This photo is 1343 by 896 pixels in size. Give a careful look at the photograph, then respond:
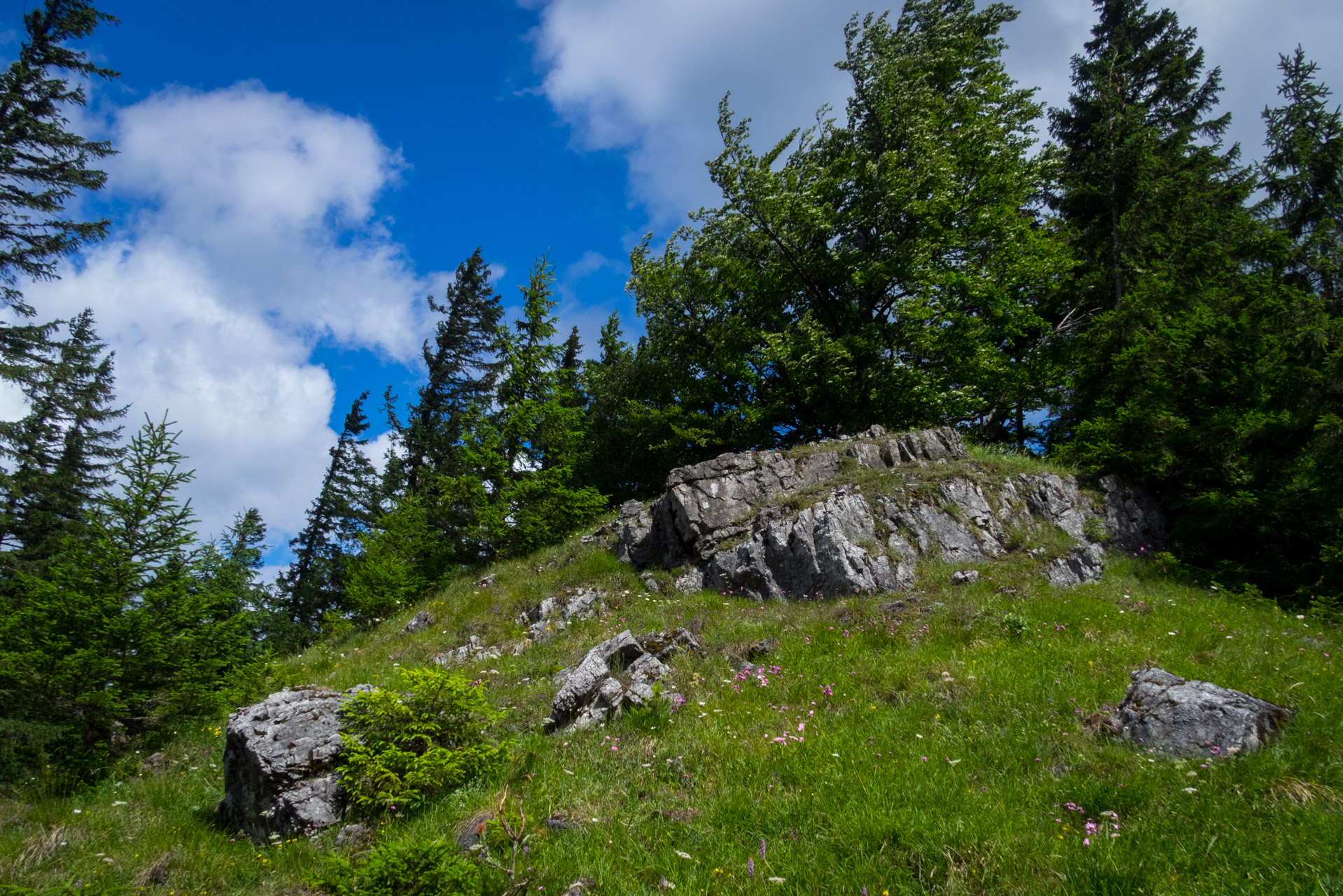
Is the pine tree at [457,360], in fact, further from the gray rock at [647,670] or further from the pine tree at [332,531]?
the gray rock at [647,670]


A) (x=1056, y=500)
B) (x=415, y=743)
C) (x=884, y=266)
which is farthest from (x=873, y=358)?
(x=415, y=743)

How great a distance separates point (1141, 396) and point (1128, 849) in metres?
15.0

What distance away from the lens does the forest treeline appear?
8.64m

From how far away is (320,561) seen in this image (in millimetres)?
30938

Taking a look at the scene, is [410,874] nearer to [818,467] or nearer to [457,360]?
[818,467]

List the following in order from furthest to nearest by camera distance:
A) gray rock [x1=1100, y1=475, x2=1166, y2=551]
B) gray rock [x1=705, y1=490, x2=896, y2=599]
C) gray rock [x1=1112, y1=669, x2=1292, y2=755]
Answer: gray rock [x1=1100, y1=475, x2=1166, y2=551], gray rock [x1=705, y1=490, x2=896, y2=599], gray rock [x1=1112, y1=669, x2=1292, y2=755]

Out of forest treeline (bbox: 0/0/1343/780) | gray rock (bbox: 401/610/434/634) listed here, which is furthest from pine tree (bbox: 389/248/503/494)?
gray rock (bbox: 401/610/434/634)

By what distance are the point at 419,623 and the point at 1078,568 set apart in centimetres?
1452

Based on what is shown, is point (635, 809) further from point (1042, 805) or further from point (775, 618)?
point (775, 618)

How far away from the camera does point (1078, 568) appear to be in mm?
A: 11414

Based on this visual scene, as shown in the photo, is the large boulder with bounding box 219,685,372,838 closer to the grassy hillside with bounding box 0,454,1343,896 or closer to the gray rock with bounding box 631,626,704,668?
the grassy hillside with bounding box 0,454,1343,896

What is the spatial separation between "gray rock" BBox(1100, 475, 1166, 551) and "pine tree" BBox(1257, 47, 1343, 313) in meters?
8.43

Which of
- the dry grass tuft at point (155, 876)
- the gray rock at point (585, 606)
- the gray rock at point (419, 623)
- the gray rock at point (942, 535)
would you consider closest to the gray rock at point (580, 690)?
the dry grass tuft at point (155, 876)

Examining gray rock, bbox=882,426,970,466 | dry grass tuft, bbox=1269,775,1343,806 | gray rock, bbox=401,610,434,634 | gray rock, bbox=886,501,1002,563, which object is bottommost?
dry grass tuft, bbox=1269,775,1343,806
